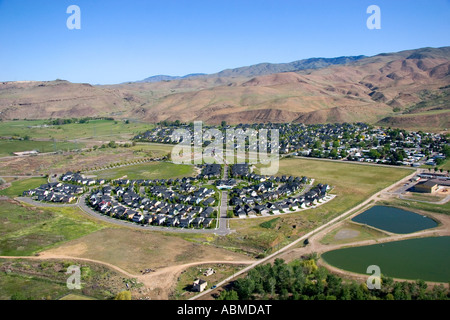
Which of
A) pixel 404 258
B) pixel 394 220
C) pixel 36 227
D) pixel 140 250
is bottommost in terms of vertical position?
pixel 404 258

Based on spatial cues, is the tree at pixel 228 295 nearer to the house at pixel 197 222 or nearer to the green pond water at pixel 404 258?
the green pond water at pixel 404 258

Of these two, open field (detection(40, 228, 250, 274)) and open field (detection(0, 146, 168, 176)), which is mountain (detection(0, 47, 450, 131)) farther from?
open field (detection(40, 228, 250, 274))

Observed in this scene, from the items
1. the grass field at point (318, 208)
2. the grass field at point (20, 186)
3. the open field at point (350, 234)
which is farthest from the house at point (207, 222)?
the grass field at point (20, 186)

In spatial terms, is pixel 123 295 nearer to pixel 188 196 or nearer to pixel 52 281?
pixel 52 281

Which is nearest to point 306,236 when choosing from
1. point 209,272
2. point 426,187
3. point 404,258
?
point 404,258

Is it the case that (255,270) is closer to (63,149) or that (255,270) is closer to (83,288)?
(83,288)
